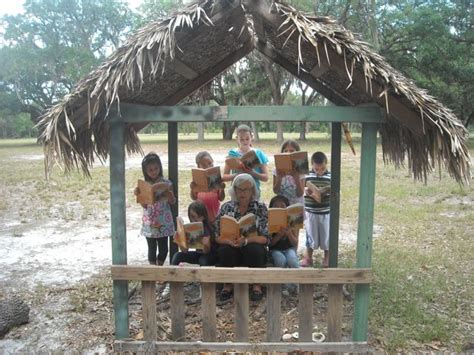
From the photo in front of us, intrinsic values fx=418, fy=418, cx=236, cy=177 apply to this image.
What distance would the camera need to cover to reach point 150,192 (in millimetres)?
4160

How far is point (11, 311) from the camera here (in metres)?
3.72

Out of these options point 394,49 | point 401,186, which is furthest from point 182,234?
point 394,49

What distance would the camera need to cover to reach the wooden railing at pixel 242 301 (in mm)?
3051

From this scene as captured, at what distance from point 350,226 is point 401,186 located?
456cm

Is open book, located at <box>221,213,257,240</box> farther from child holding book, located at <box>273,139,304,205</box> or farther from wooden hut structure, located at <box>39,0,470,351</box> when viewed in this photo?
child holding book, located at <box>273,139,304,205</box>

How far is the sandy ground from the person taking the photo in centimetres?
351

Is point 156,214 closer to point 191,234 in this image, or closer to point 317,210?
point 191,234

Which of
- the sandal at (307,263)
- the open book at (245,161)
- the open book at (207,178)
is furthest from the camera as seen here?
the sandal at (307,263)

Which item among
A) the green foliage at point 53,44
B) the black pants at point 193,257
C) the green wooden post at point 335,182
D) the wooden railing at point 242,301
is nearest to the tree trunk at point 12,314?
the wooden railing at point 242,301

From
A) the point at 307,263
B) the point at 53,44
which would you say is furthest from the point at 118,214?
the point at 53,44

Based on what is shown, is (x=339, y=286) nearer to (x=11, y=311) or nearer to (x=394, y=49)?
(x=11, y=311)

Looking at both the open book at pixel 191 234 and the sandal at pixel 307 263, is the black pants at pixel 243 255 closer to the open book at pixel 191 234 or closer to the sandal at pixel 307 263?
the open book at pixel 191 234

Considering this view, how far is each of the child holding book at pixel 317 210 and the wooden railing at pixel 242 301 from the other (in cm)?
167

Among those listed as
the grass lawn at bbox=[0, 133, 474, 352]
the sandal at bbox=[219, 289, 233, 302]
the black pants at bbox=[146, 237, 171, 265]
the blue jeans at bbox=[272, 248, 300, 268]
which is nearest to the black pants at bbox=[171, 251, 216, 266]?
the sandal at bbox=[219, 289, 233, 302]
